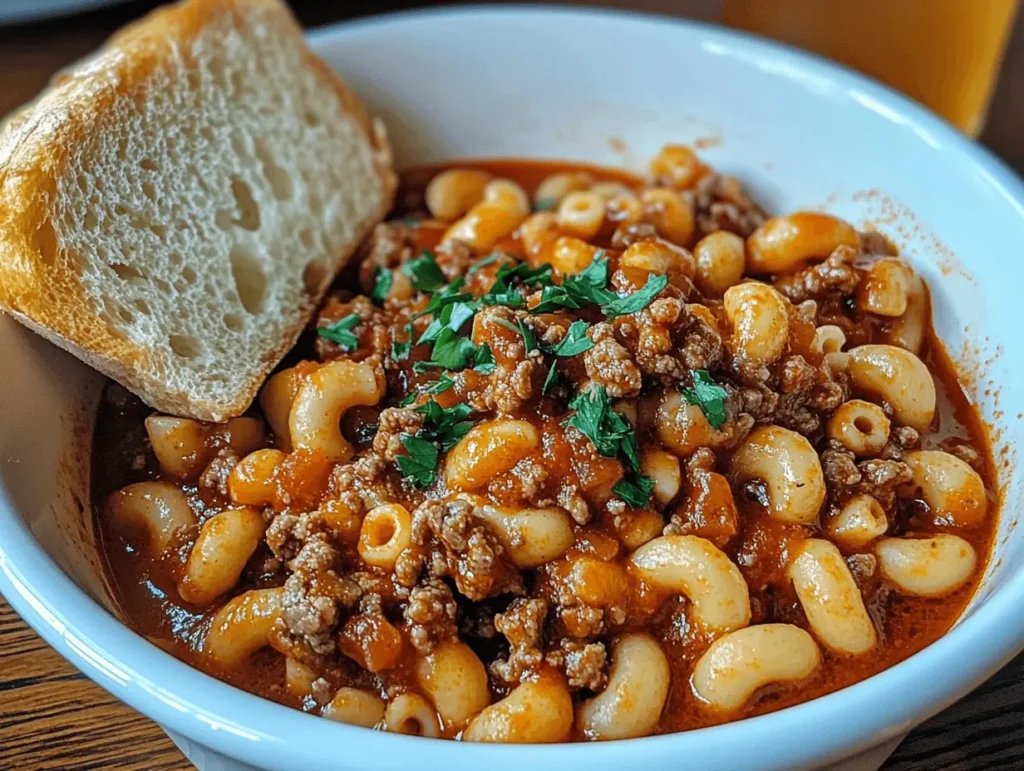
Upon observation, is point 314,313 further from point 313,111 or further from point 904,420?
point 904,420

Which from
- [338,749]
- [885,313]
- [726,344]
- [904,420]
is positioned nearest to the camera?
[338,749]

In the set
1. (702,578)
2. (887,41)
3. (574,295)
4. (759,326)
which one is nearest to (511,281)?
(574,295)

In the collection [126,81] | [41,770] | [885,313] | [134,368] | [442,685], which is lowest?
[41,770]

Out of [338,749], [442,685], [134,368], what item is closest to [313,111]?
[134,368]

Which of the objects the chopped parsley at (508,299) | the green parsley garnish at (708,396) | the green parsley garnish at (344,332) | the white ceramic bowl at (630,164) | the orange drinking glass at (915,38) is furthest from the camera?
the orange drinking glass at (915,38)

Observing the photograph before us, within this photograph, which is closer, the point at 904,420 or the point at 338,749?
the point at 338,749

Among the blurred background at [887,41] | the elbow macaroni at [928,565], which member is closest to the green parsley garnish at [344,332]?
the elbow macaroni at [928,565]

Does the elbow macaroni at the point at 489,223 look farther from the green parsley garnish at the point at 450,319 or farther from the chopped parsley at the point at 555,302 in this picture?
the chopped parsley at the point at 555,302
